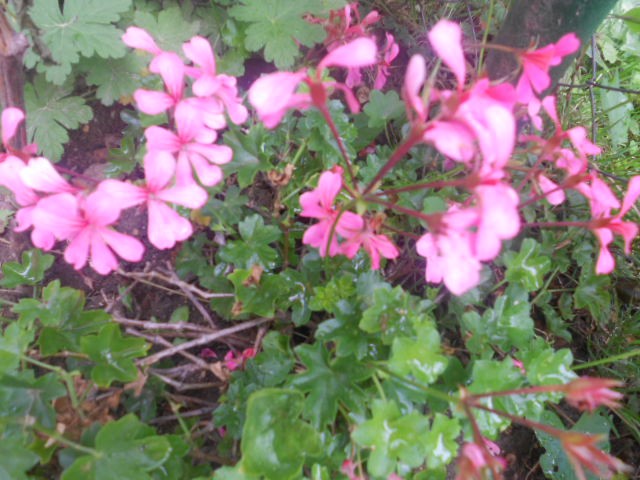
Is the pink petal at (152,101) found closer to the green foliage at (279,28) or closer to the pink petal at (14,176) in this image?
the pink petal at (14,176)

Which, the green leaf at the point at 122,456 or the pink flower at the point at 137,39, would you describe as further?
the pink flower at the point at 137,39

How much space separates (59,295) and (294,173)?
2.20 ft

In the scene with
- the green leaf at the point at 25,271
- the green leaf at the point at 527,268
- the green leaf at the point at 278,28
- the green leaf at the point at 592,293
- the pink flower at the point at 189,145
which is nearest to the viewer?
the pink flower at the point at 189,145

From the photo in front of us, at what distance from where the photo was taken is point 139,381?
1200 millimetres

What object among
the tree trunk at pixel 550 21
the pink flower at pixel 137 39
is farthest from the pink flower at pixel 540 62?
the pink flower at pixel 137 39

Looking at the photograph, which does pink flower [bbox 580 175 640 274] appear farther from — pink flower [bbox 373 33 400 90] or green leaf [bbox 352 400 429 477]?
pink flower [bbox 373 33 400 90]

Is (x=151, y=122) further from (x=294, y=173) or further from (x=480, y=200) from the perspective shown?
(x=480, y=200)

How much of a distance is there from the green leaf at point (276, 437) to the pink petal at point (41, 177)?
49 cm

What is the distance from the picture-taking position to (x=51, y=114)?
1629 millimetres

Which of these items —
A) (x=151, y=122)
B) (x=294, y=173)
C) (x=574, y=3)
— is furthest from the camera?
(x=294, y=173)

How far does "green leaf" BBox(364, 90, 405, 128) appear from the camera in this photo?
1520mm

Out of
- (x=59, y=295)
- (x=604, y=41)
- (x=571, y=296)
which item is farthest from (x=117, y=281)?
(x=604, y=41)

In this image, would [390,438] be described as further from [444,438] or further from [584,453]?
[584,453]

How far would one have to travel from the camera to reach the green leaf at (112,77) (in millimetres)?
1625
